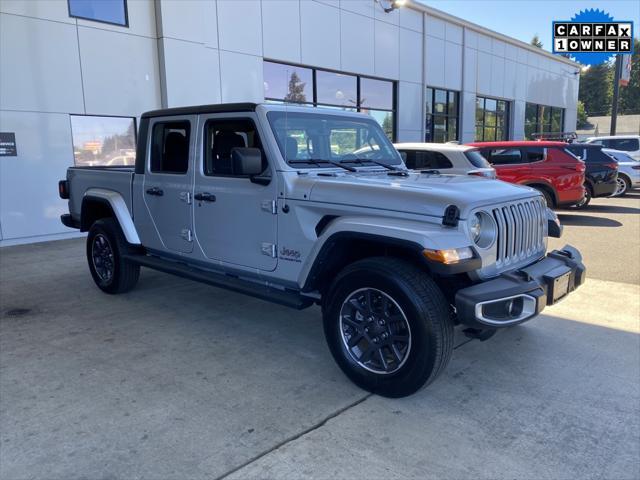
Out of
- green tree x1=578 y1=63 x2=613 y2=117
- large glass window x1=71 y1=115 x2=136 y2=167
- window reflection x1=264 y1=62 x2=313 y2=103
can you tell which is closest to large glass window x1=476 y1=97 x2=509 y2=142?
window reflection x1=264 y1=62 x2=313 y2=103

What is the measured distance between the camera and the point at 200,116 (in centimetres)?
467

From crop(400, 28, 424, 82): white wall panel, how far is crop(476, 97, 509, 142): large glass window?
5.23 meters

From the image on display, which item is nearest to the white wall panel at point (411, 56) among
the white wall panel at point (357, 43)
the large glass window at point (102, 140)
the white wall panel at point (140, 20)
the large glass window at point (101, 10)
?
the white wall panel at point (357, 43)

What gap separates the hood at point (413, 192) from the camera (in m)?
3.21

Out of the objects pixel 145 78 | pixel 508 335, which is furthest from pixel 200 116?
pixel 145 78

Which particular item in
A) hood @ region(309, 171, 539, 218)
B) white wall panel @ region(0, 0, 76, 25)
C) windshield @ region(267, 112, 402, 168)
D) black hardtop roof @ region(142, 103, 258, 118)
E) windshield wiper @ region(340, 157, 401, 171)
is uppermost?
white wall panel @ region(0, 0, 76, 25)

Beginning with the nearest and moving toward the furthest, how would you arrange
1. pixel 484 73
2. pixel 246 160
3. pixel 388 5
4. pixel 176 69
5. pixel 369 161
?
1. pixel 246 160
2. pixel 369 161
3. pixel 176 69
4. pixel 388 5
5. pixel 484 73

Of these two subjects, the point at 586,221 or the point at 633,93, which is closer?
the point at 586,221

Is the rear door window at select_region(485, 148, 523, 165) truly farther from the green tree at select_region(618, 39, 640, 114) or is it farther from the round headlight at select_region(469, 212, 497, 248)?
the green tree at select_region(618, 39, 640, 114)

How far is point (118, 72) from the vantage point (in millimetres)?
10273

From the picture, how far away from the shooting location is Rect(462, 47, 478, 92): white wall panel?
20.8 metres

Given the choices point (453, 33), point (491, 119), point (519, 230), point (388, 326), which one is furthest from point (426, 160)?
point (491, 119)

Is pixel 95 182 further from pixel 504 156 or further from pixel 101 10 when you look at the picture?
pixel 504 156

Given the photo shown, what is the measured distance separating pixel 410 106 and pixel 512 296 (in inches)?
626
